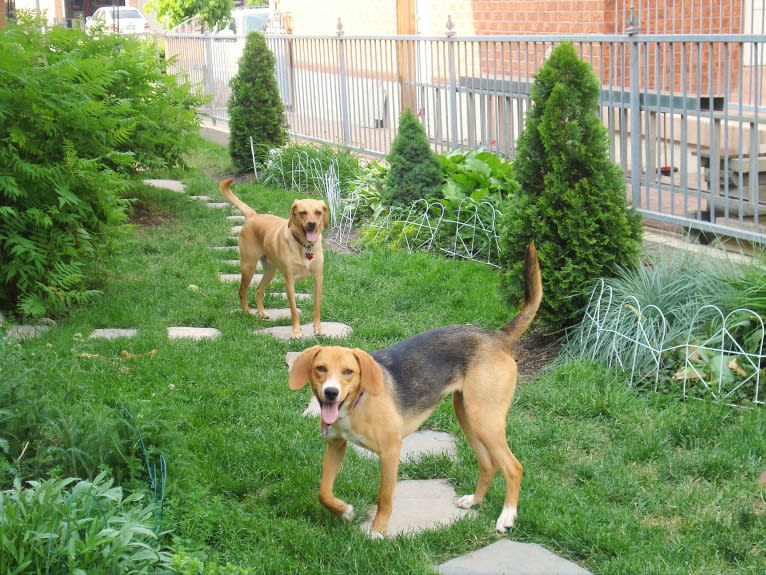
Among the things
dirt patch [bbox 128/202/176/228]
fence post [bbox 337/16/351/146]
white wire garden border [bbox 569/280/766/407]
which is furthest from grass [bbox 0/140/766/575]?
fence post [bbox 337/16/351/146]

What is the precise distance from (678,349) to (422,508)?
2.20m

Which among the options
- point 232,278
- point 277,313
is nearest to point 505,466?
point 277,313

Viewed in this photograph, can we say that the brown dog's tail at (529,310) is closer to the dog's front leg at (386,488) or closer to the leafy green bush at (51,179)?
the dog's front leg at (386,488)

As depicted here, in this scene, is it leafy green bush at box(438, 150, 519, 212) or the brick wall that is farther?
the brick wall

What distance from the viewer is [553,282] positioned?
667 cm

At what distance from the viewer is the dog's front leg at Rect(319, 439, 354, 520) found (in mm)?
4352

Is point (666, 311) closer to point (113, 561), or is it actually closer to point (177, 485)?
point (177, 485)

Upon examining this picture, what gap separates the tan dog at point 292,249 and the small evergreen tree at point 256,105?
6.09 meters

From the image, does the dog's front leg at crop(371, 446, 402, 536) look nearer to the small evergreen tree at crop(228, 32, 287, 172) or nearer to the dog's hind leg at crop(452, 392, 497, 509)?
the dog's hind leg at crop(452, 392, 497, 509)

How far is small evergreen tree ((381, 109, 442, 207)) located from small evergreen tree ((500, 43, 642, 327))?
3190mm

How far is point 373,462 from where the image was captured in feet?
17.0

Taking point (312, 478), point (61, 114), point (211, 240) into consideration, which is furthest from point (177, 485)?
point (211, 240)

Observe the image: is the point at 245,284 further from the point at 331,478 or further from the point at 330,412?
the point at 330,412

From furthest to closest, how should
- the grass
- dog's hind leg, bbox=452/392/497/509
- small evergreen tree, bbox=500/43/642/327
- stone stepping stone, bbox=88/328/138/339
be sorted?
stone stepping stone, bbox=88/328/138/339 < small evergreen tree, bbox=500/43/642/327 < dog's hind leg, bbox=452/392/497/509 < the grass
